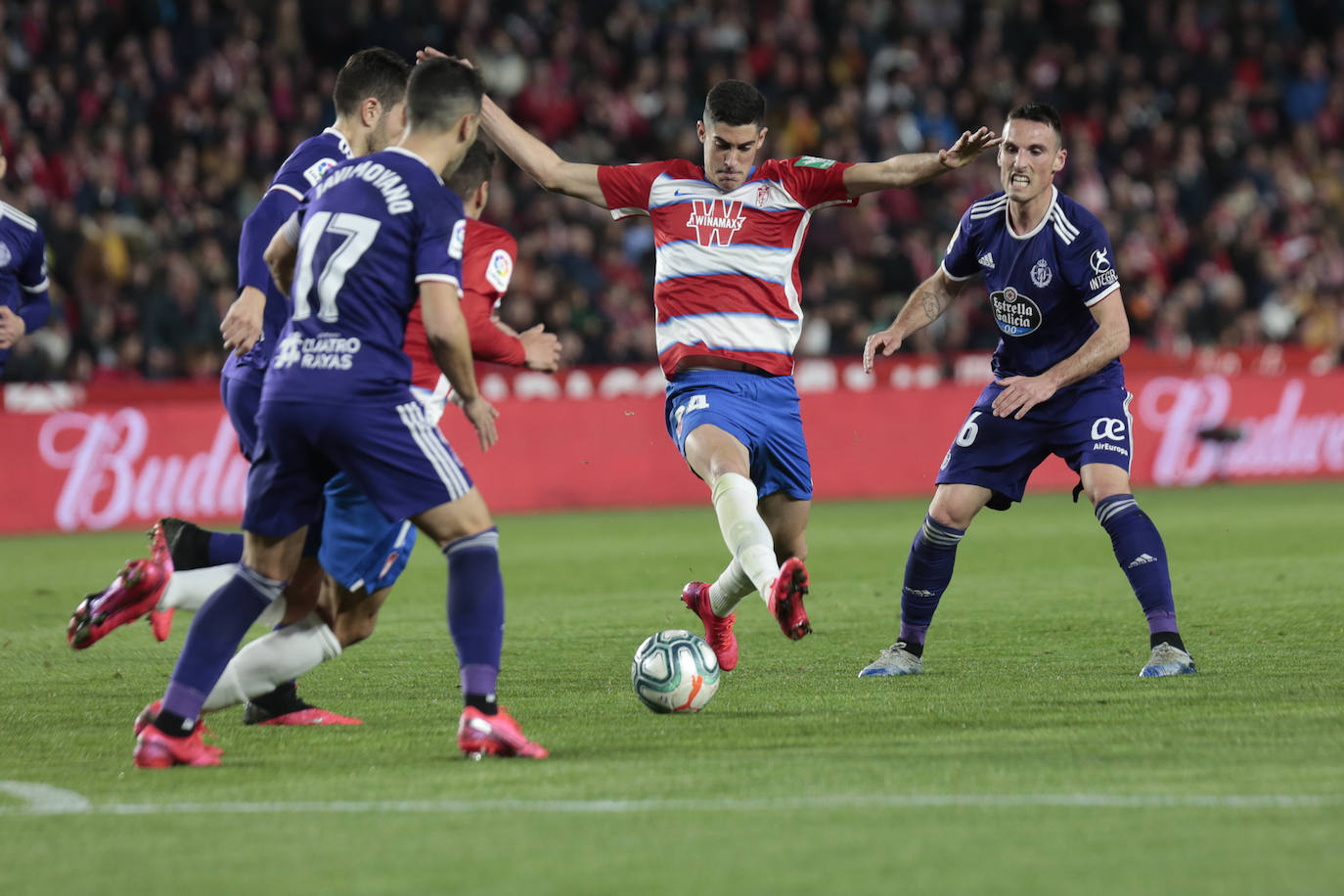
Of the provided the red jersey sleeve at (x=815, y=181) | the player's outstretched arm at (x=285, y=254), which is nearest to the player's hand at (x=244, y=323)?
the player's outstretched arm at (x=285, y=254)

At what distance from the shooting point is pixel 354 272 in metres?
5.29

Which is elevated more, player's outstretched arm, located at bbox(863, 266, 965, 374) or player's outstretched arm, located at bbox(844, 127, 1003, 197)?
player's outstretched arm, located at bbox(844, 127, 1003, 197)

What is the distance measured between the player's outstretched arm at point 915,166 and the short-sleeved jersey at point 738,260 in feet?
0.26

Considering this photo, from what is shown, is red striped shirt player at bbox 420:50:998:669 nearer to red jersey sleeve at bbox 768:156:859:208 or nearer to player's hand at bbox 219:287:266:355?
red jersey sleeve at bbox 768:156:859:208

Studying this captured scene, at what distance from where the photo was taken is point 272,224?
6.52 m

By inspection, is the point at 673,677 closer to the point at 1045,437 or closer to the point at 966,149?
the point at 1045,437

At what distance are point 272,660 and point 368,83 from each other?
7.21 ft

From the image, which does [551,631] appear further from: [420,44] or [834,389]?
[420,44]

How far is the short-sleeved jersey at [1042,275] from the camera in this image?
743 cm

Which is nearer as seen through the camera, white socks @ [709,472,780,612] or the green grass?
the green grass

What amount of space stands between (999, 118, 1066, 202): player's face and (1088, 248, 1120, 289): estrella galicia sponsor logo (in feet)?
1.20

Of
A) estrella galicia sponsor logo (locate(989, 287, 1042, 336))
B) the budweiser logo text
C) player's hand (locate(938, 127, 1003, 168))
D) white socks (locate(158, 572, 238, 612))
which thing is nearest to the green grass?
white socks (locate(158, 572, 238, 612))

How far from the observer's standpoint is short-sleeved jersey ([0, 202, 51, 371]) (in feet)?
27.5

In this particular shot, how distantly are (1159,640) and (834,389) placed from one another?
1157cm
